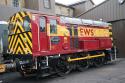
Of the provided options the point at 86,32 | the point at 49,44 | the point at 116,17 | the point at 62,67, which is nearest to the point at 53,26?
the point at 49,44

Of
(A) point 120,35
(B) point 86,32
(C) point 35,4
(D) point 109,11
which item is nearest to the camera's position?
(B) point 86,32

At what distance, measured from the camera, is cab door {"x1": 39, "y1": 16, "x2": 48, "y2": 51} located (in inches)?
495

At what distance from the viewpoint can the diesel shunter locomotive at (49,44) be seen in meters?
12.2

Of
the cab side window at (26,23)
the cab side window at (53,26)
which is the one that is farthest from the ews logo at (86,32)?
the cab side window at (26,23)

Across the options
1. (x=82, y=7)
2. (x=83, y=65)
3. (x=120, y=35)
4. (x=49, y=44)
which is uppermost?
(x=82, y=7)

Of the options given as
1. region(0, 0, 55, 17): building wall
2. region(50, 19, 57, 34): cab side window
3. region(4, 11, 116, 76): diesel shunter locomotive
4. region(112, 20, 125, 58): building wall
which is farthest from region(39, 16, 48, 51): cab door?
region(0, 0, 55, 17): building wall

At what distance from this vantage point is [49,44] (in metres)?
13.0

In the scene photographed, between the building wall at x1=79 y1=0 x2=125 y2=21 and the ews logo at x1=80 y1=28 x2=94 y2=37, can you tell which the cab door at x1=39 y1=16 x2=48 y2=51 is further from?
the building wall at x1=79 y1=0 x2=125 y2=21

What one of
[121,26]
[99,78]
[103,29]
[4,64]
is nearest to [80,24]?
[103,29]

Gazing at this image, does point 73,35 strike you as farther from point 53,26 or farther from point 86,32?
point 53,26

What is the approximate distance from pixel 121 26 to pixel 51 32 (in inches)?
437

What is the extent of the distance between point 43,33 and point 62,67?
2474 mm

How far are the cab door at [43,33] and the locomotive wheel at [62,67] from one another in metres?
1.52

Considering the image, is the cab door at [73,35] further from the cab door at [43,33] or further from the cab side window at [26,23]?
the cab side window at [26,23]
